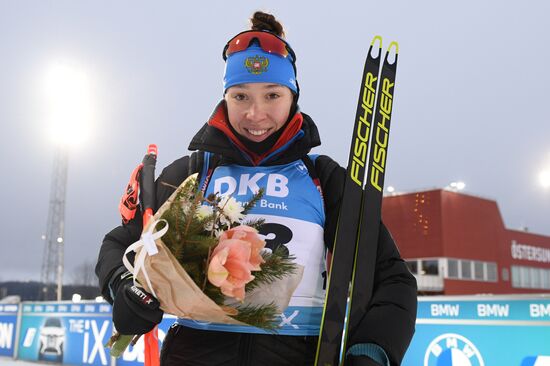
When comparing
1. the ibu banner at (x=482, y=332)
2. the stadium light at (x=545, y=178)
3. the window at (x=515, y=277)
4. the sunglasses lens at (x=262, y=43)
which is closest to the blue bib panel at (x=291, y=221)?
the sunglasses lens at (x=262, y=43)

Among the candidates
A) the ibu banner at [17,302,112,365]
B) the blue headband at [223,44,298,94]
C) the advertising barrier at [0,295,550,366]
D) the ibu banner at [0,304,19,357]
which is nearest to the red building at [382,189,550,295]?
the ibu banner at [0,304,19,357]

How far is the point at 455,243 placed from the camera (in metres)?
26.4

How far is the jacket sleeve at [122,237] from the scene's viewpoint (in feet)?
6.39

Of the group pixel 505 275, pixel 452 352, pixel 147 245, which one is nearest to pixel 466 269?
pixel 505 275

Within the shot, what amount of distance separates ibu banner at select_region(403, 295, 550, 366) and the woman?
3.24 metres

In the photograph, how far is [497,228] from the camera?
28.7m

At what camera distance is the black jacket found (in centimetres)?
181

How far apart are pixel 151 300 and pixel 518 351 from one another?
4051 millimetres

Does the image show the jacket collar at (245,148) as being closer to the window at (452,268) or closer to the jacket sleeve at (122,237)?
the jacket sleeve at (122,237)

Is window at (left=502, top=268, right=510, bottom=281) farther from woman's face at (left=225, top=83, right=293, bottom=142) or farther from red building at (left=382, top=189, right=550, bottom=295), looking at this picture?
woman's face at (left=225, top=83, right=293, bottom=142)

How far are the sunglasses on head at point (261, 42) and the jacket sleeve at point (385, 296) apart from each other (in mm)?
507

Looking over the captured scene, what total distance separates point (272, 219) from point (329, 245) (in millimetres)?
251

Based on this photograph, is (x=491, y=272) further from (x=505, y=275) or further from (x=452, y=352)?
(x=452, y=352)

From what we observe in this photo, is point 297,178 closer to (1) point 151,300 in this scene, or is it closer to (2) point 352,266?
(2) point 352,266
